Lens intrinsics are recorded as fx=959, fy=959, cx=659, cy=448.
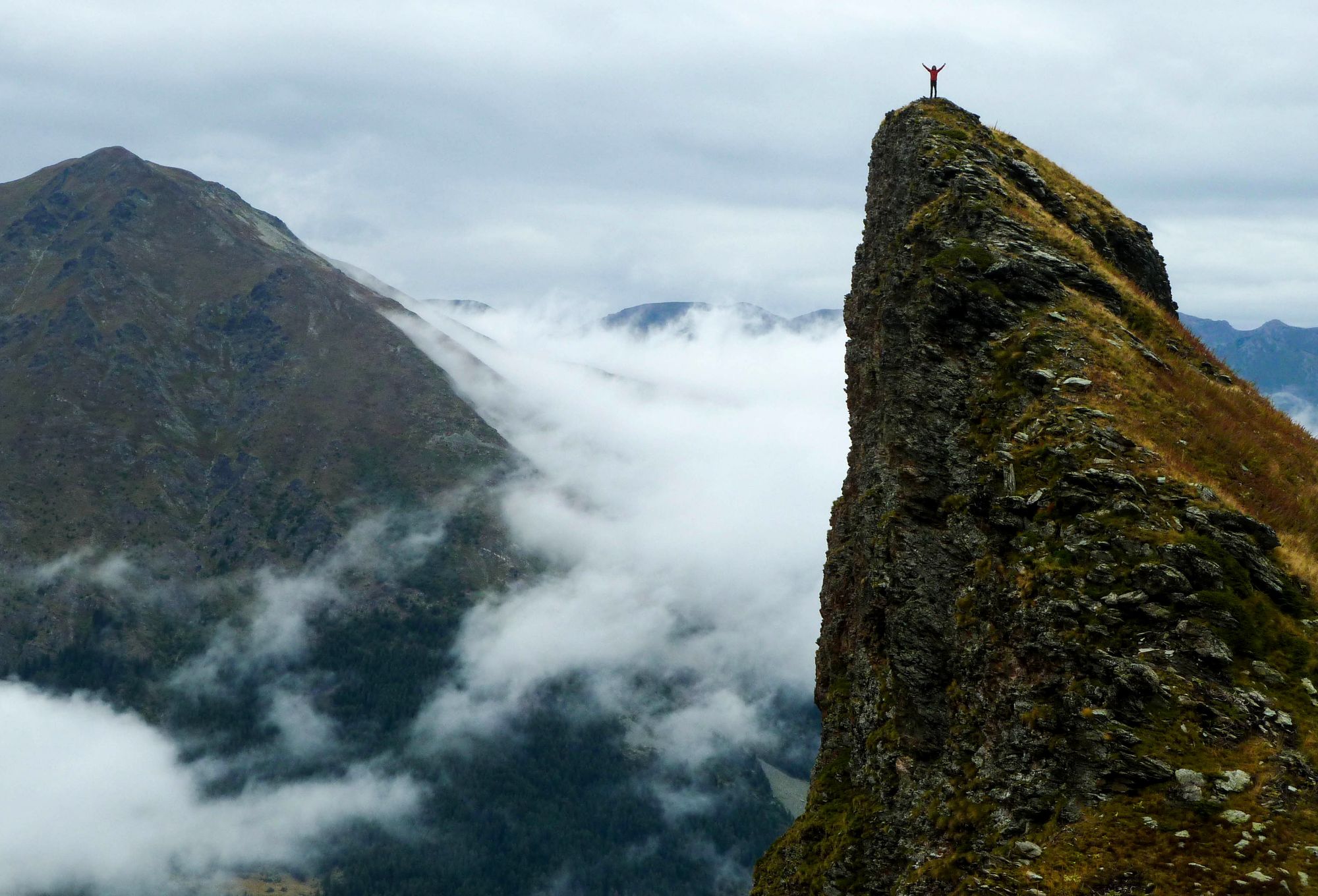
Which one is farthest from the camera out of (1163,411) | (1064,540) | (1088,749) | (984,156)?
(984,156)

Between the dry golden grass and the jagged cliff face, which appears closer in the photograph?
the jagged cliff face

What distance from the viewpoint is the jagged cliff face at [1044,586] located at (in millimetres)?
21141

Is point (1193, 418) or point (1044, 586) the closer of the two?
point (1044, 586)

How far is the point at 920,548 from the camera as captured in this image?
32.9 m

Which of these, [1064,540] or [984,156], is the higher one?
[984,156]

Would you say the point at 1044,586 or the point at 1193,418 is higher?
the point at 1193,418

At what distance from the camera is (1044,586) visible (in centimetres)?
2533

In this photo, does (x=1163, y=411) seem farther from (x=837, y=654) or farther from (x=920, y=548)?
(x=837, y=654)

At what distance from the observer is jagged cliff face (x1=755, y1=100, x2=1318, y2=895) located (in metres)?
21.1

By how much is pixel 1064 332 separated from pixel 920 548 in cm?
876

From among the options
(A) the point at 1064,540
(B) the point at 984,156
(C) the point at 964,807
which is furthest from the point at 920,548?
(B) the point at 984,156

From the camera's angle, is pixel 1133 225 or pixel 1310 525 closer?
pixel 1310 525

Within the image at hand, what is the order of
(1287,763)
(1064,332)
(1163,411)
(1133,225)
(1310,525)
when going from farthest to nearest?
(1133,225) < (1064,332) < (1163,411) < (1310,525) < (1287,763)

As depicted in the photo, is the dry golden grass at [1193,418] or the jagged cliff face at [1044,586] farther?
the dry golden grass at [1193,418]
